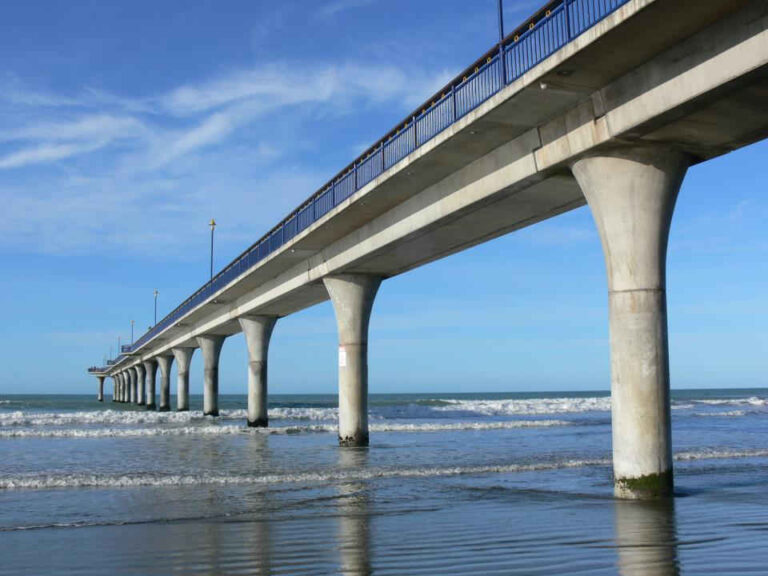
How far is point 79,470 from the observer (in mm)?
18250

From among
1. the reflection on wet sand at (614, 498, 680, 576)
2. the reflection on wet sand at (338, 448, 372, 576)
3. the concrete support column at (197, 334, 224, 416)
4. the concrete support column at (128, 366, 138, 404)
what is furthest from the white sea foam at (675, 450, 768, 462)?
the concrete support column at (128, 366, 138, 404)

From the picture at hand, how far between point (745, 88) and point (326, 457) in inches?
570

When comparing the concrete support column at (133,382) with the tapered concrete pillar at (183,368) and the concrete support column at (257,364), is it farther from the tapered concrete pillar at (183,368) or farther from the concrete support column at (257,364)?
the concrete support column at (257,364)

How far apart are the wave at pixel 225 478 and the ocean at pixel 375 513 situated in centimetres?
5

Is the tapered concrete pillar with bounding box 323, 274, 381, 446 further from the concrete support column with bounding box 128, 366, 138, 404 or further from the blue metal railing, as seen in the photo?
the concrete support column with bounding box 128, 366, 138, 404

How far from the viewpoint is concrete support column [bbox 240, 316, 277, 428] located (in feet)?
130

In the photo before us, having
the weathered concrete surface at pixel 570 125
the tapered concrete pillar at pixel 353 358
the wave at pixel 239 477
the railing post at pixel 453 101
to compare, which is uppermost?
the railing post at pixel 453 101

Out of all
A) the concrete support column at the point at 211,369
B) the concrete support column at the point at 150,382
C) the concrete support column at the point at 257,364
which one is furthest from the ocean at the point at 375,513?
the concrete support column at the point at 150,382

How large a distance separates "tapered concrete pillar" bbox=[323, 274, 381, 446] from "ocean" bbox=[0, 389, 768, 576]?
1.46 meters

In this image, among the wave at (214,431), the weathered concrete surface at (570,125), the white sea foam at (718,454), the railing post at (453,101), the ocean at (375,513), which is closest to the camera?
the ocean at (375,513)

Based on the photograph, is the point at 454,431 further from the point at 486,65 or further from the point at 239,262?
the point at 486,65

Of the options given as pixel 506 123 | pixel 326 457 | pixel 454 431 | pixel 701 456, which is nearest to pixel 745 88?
pixel 506 123

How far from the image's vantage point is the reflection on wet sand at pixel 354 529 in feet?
23.7

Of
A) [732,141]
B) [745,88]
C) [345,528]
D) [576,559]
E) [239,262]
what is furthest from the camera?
[239,262]
